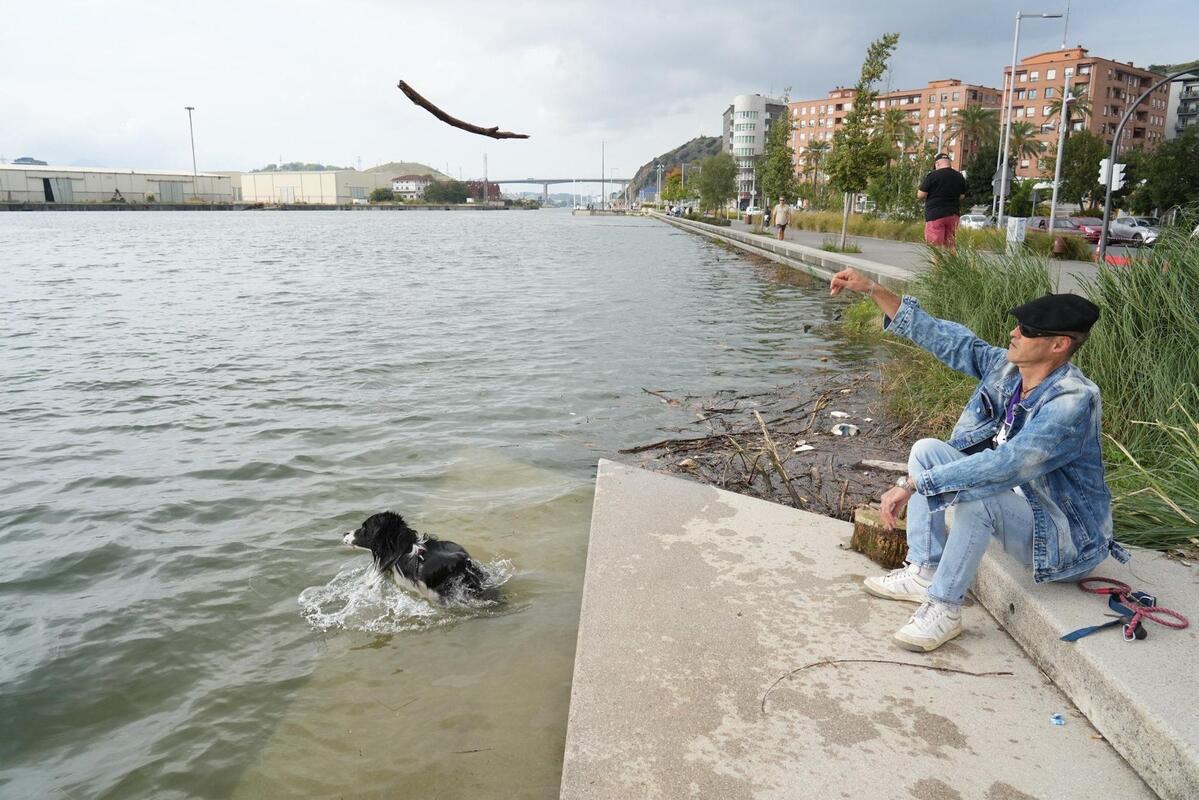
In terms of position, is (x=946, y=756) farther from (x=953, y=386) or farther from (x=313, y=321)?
(x=313, y=321)

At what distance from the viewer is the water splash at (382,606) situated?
454 centimetres

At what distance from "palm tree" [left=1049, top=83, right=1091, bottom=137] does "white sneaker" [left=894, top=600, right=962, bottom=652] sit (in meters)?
88.0

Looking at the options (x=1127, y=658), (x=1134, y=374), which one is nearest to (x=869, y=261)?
(x=1134, y=374)

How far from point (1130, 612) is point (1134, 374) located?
2.87 meters

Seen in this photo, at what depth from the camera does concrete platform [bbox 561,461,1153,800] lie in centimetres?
257

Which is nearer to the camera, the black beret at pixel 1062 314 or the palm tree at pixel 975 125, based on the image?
the black beret at pixel 1062 314

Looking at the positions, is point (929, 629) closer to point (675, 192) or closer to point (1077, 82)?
point (1077, 82)

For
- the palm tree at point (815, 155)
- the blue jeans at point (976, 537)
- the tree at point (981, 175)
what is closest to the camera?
the blue jeans at point (976, 537)

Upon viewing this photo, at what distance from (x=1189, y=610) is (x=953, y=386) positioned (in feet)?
13.8

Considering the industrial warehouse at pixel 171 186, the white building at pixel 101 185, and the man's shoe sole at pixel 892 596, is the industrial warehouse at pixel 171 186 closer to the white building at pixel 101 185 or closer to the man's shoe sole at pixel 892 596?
the white building at pixel 101 185

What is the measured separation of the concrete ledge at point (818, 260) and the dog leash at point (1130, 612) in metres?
6.63

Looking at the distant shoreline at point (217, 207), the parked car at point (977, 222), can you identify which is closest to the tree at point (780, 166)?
the parked car at point (977, 222)

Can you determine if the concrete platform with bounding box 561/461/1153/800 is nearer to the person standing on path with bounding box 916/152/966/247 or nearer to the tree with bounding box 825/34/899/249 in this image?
the person standing on path with bounding box 916/152/966/247

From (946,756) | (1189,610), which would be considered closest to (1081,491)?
(1189,610)
